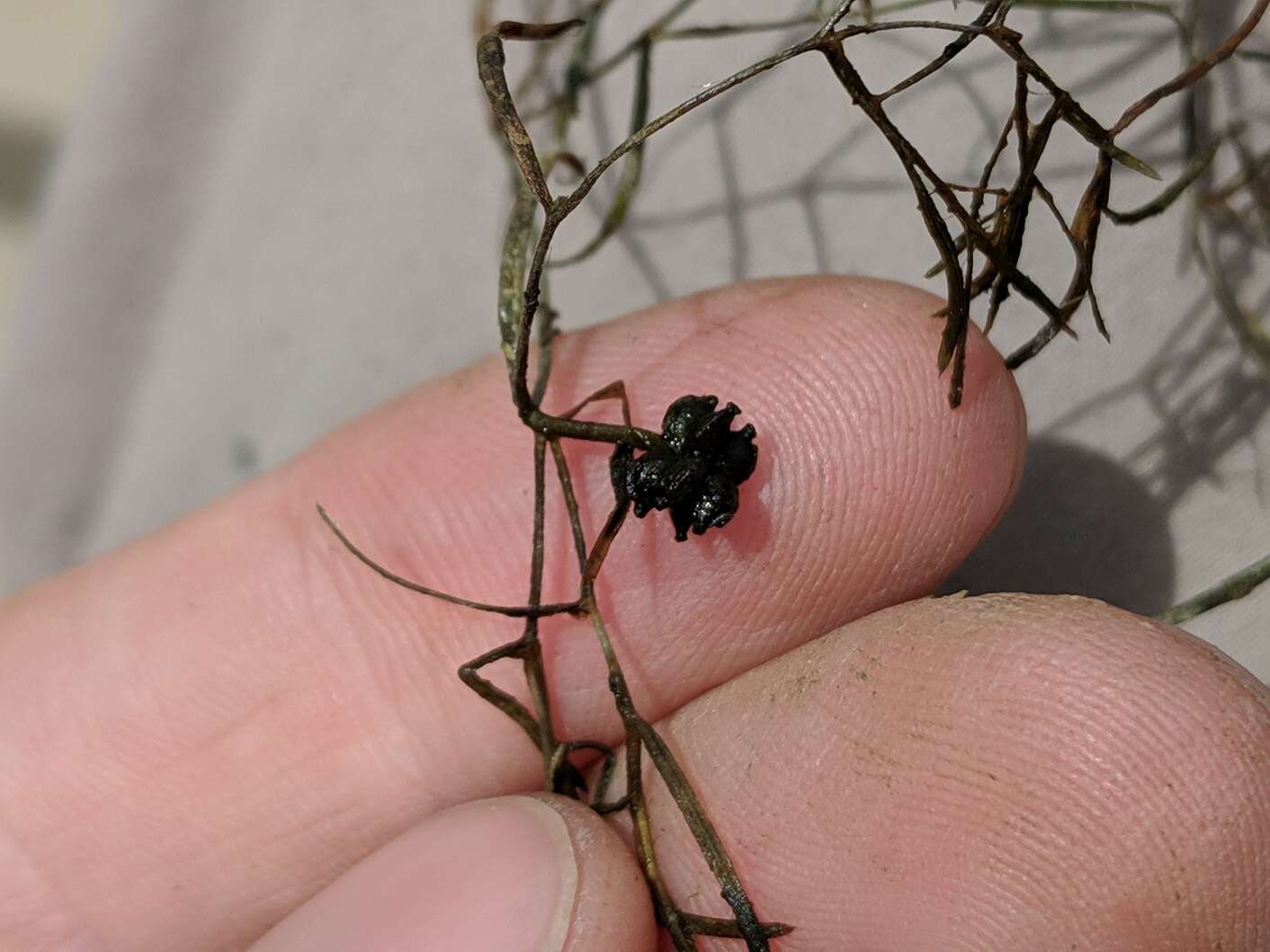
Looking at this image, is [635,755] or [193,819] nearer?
[635,755]

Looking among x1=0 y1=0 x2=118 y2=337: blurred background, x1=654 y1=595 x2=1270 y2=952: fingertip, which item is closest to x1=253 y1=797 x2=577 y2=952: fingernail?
x1=654 y1=595 x2=1270 y2=952: fingertip

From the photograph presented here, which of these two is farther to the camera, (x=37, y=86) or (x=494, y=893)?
(x=37, y=86)

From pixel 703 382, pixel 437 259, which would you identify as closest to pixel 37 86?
pixel 437 259

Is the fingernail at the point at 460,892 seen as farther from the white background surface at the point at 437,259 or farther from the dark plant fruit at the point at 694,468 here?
the white background surface at the point at 437,259

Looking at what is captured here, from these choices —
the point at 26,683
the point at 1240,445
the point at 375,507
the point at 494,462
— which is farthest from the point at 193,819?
the point at 1240,445

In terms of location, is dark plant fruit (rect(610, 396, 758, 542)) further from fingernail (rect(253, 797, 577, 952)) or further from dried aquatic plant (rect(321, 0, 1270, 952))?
fingernail (rect(253, 797, 577, 952))

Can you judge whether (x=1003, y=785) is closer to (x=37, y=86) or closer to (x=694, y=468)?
(x=694, y=468)

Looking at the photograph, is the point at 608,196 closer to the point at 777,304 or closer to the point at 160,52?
the point at 777,304

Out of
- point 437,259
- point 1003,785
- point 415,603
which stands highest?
point 437,259
